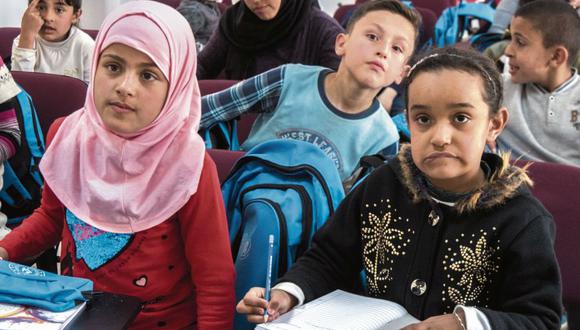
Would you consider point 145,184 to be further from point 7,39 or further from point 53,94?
point 7,39

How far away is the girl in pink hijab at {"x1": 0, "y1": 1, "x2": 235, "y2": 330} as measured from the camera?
1.30m

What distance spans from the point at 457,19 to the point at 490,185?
2999 millimetres

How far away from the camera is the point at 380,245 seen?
1.31 metres

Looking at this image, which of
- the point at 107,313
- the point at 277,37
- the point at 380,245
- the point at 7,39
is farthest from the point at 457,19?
the point at 107,313

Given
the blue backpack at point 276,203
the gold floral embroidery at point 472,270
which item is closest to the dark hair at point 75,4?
the blue backpack at point 276,203

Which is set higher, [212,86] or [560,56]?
[560,56]

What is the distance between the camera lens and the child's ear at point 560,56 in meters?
2.30

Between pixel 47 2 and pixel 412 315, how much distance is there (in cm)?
253

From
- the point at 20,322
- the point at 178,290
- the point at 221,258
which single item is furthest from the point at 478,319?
the point at 20,322

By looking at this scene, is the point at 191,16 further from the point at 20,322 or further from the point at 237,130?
the point at 20,322

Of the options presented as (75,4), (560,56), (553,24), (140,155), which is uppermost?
(75,4)

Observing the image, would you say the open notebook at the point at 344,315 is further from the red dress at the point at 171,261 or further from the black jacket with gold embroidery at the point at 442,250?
the red dress at the point at 171,261

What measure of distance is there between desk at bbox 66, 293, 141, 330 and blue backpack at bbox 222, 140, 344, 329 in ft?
1.19

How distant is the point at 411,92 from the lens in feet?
4.14
